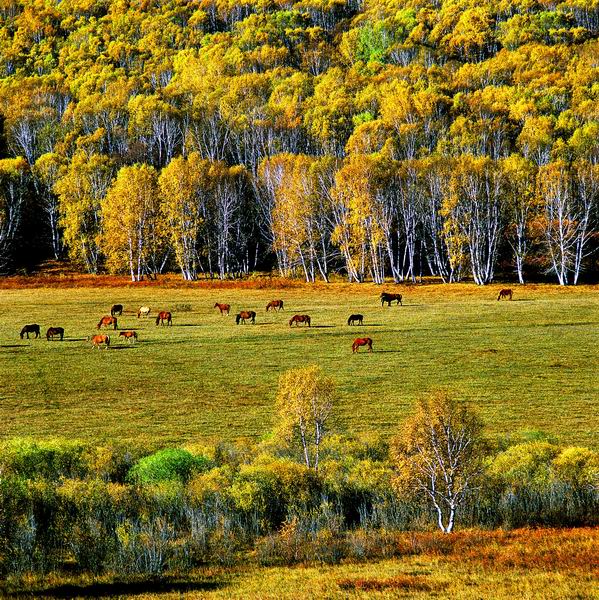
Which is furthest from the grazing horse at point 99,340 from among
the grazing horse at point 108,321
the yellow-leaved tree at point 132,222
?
the yellow-leaved tree at point 132,222

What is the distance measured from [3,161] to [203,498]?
4233 inches

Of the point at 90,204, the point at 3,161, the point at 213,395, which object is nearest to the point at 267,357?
the point at 213,395

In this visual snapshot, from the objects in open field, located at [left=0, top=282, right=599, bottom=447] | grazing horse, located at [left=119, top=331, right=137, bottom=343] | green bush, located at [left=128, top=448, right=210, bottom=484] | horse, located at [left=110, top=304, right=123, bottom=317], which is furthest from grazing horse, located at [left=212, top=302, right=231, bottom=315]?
green bush, located at [left=128, top=448, right=210, bottom=484]

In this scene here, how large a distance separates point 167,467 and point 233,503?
3.28m

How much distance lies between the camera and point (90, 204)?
104 m

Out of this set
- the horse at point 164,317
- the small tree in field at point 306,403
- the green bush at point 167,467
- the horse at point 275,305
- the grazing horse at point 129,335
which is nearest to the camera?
the green bush at point 167,467

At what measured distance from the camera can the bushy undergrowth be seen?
17094 mm

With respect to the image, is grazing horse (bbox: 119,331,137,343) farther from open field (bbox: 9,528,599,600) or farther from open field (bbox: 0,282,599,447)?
open field (bbox: 9,528,599,600)

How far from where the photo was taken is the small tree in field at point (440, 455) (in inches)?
771

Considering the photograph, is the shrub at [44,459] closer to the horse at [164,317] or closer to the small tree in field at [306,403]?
the small tree in field at [306,403]

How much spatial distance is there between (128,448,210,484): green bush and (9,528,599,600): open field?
6.06m

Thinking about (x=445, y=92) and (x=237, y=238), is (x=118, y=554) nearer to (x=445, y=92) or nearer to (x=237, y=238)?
(x=237, y=238)

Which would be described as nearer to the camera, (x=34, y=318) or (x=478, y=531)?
(x=478, y=531)

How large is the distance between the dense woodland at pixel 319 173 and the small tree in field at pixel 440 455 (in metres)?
70.1
